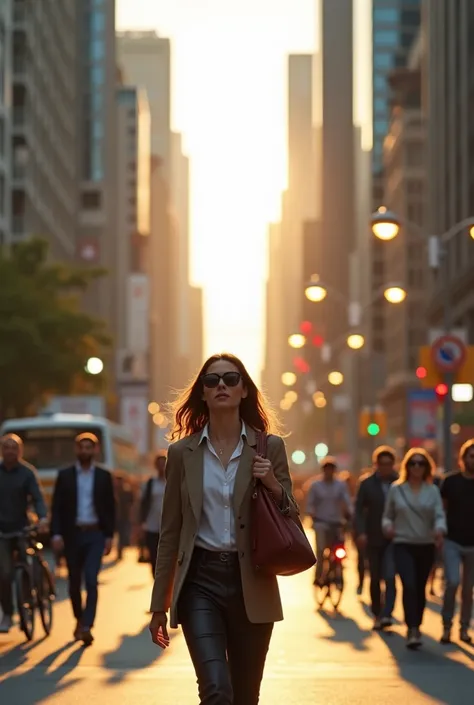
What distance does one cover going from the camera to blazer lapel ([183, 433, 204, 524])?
6637 mm

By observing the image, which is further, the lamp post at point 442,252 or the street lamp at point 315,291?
the street lamp at point 315,291

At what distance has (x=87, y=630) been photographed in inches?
595

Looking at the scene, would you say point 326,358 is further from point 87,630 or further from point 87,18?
point 87,18

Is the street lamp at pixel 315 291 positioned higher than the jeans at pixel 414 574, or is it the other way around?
the street lamp at pixel 315 291

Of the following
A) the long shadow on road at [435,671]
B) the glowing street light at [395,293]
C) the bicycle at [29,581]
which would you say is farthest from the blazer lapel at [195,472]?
the glowing street light at [395,293]

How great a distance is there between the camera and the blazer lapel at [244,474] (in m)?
6.60

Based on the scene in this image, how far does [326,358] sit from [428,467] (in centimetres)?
4112

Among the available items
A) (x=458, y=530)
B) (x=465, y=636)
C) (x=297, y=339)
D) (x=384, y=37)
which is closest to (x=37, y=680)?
(x=458, y=530)

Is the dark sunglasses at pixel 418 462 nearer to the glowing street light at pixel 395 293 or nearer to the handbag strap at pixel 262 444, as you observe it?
the handbag strap at pixel 262 444

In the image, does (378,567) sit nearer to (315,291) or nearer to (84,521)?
(84,521)

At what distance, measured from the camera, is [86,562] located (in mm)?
15203

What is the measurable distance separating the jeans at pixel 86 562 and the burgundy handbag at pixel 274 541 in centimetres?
869

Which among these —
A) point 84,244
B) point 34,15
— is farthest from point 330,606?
point 84,244

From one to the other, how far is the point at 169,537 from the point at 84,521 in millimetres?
8572
